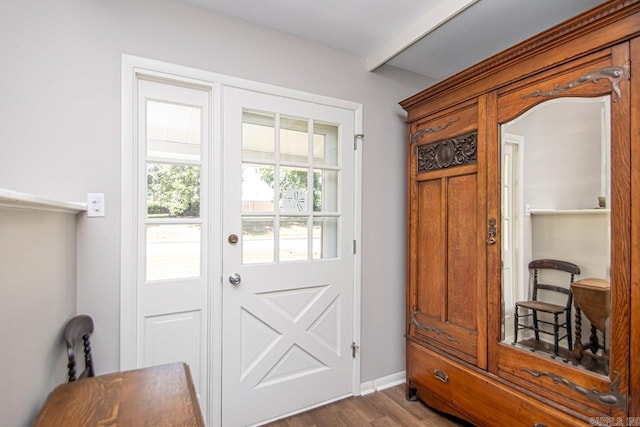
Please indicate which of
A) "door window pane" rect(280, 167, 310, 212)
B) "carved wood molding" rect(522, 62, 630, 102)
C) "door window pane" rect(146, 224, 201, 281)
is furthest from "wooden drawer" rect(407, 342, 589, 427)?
"door window pane" rect(146, 224, 201, 281)

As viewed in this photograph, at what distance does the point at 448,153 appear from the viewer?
1974 mm

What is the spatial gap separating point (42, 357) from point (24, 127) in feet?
3.46

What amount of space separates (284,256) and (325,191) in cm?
56

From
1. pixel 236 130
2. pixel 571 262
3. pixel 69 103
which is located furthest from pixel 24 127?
pixel 571 262

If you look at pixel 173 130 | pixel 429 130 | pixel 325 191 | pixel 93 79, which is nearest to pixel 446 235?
pixel 429 130

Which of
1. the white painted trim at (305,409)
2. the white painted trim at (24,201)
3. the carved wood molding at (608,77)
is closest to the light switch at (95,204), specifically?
the white painted trim at (24,201)

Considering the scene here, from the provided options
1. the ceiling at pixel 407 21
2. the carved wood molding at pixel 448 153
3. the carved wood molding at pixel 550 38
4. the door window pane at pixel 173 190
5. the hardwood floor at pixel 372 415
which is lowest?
the hardwood floor at pixel 372 415

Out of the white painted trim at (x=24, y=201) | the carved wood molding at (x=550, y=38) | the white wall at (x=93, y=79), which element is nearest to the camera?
the white painted trim at (x=24, y=201)

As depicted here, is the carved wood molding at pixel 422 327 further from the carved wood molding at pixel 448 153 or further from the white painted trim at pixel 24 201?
the white painted trim at pixel 24 201

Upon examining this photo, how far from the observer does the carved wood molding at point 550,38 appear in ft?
4.01

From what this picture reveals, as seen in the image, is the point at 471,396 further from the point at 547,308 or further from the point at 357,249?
the point at 357,249

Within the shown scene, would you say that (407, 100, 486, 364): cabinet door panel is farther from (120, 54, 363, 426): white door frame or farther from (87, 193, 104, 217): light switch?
(87, 193, 104, 217): light switch

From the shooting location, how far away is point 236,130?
6.27 feet

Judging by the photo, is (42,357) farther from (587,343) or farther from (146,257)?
(587,343)
